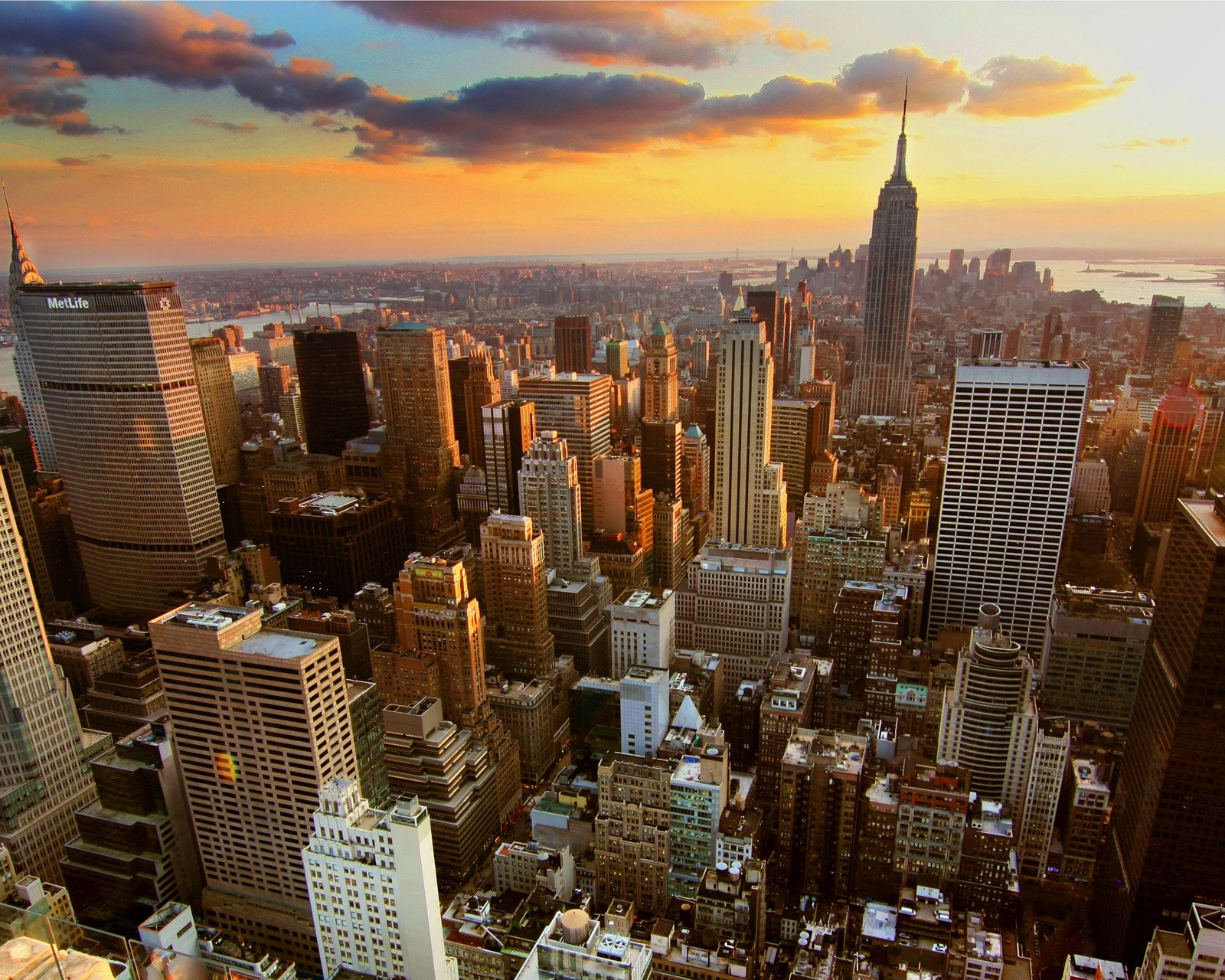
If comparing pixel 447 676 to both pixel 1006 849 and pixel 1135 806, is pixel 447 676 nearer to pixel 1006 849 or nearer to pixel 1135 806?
Result: pixel 1006 849

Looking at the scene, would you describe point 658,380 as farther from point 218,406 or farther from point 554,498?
point 218,406

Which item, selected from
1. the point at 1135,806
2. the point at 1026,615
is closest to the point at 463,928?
the point at 1135,806

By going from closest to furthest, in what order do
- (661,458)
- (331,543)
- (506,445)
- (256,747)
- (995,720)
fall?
(256,747) → (995,720) → (331,543) → (506,445) → (661,458)

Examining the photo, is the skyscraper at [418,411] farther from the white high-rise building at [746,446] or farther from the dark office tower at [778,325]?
the dark office tower at [778,325]

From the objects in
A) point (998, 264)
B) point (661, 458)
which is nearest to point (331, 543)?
point (661, 458)

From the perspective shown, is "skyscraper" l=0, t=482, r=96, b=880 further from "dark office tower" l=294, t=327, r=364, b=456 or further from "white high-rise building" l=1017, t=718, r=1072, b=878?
"dark office tower" l=294, t=327, r=364, b=456

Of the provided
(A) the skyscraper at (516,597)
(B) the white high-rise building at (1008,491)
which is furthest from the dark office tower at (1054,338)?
(A) the skyscraper at (516,597)
